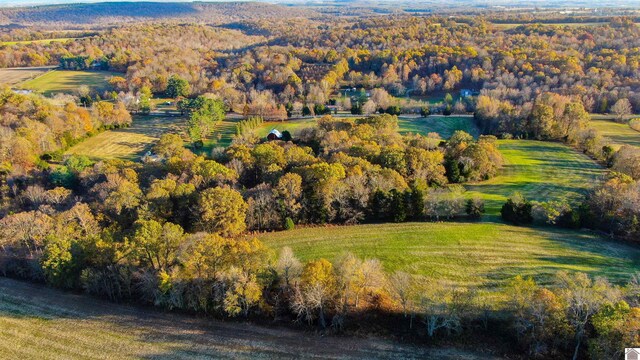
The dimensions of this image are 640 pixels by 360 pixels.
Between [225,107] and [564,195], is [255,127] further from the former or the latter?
[564,195]

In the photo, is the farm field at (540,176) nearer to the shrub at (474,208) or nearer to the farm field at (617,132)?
the shrub at (474,208)

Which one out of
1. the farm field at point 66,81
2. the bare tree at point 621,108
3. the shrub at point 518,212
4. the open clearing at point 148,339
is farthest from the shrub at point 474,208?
the farm field at point 66,81

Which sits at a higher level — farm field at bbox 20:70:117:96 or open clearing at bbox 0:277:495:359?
farm field at bbox 20:70:117:96

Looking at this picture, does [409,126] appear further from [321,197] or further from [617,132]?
[321,197]

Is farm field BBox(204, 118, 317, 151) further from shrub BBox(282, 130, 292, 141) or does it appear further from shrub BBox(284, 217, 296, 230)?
shrub BBox(284, 217, 296, 230)

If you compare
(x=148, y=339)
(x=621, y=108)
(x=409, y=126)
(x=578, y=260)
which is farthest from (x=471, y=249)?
(x=621, y=108)

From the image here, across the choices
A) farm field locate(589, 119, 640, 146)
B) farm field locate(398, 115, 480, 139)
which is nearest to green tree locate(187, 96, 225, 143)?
farm field locate(398, 115, 480, 139)
